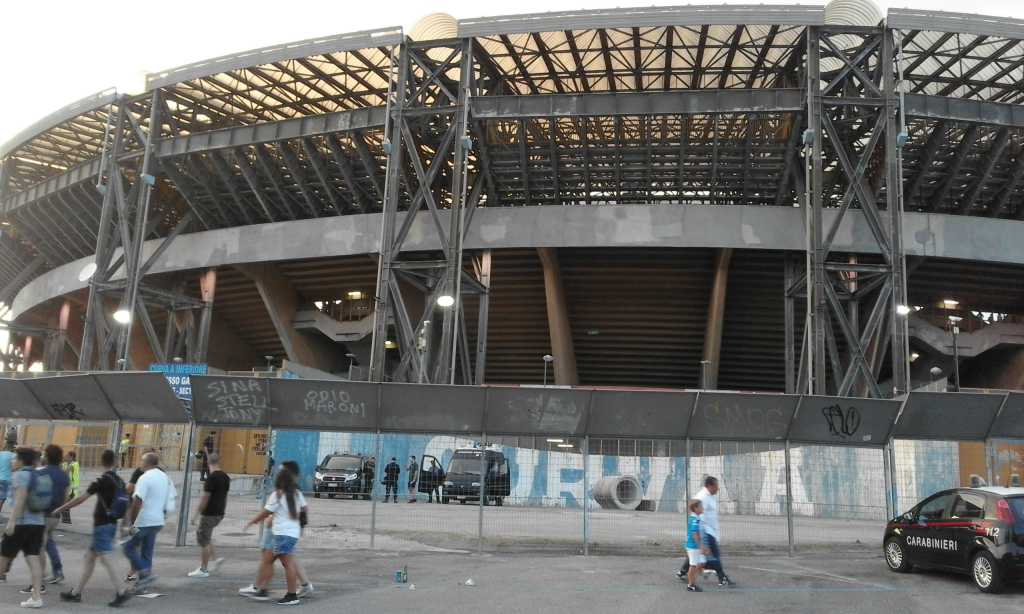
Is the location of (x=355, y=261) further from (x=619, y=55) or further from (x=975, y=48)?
(x=975, y=48)

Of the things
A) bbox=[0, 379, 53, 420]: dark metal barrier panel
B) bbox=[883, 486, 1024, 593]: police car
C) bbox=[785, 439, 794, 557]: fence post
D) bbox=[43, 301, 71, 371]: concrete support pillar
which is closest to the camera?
bbox=[883, 486, 1024, 593]: police car

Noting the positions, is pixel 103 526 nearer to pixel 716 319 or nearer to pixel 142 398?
pixel 142 398

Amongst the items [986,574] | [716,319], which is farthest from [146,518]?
[716,319]

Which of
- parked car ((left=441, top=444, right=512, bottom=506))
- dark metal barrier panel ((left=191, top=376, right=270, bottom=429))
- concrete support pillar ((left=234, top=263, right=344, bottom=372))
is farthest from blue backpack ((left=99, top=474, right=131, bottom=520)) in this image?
concrete support pillar ((left=234, top=263, right=344, bottom=372))

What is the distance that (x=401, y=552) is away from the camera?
480 inches

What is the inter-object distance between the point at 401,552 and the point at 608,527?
11.0ft

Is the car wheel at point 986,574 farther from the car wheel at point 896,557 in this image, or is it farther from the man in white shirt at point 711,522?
the man in white shirt at point 711,522

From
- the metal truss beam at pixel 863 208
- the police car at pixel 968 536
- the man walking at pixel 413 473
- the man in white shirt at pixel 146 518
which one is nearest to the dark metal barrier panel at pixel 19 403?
the man in white shirt at pixel 146 518

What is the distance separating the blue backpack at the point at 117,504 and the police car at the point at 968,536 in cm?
969

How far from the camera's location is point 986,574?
920 centimetres

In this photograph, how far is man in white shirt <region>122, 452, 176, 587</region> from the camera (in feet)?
27.5

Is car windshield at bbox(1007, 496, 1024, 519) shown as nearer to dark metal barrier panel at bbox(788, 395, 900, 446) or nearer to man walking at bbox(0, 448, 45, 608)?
dark metal barrier panel at bbox(788, 395, 900, 446)

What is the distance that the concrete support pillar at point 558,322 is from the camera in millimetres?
31766

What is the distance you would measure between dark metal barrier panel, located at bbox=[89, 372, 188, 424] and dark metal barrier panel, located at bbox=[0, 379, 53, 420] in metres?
1.96
